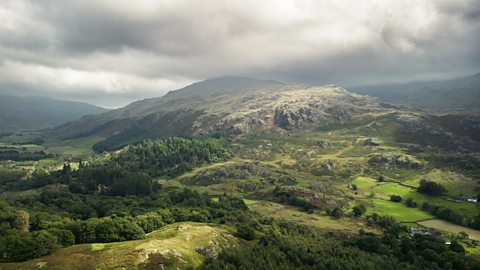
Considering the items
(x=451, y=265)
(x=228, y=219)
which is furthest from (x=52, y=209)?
(x=451, y=265)

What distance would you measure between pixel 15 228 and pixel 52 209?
56.2 metres

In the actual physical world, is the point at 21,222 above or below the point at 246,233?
above

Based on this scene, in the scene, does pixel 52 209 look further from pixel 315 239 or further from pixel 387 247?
pixel 387 247

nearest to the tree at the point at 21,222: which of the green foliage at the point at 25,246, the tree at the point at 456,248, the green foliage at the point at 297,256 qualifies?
the green foliage at the point at 25,246

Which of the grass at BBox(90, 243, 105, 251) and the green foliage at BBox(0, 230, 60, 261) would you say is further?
the grass at BBox(90, 243, 105, 251)

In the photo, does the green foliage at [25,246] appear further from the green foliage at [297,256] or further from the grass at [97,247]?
the green foliage at [297,256]

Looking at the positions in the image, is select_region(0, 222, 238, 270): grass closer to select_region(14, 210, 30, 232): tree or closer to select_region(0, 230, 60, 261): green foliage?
select_region(0, 230, 60, 261): green foliage

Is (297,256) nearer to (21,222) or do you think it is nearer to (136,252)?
(136,252)

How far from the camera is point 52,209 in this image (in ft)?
638

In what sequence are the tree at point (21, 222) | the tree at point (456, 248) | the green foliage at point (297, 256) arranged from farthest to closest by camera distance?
the tree at point (456, 248)
the tree at point (21, 222)
the green foliage at point (297, 256)

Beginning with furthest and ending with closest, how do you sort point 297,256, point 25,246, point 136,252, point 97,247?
point 297,256, point 97,247, point 136,252, point 25,246

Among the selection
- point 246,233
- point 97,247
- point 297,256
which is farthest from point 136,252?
point 297,256

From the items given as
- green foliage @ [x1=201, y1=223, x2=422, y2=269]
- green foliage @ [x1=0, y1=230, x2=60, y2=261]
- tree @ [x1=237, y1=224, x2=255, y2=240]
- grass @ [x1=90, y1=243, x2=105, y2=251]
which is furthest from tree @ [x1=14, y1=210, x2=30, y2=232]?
tree @ [x1=237, y1=224, x2=255, y2=240]

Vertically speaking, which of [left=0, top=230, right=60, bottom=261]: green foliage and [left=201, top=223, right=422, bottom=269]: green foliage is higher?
[left=0, top=230, right=60, bottom=261]: green foliage
